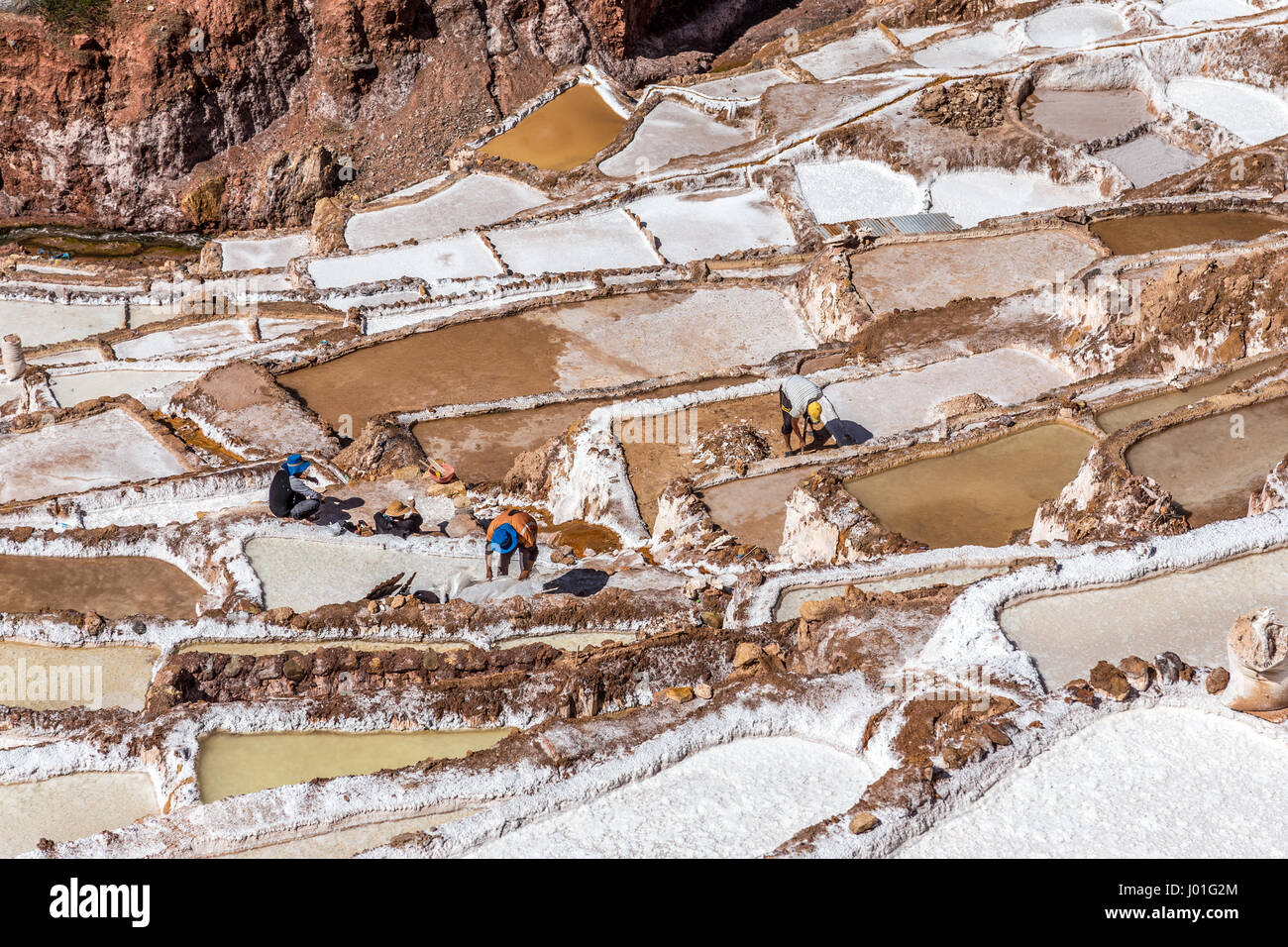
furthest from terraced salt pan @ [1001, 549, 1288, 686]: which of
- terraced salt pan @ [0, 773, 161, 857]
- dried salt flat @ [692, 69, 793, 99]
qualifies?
dried salt flat @ [692, 69, 793, 99]

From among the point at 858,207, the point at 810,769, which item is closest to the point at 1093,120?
the point at 858,207

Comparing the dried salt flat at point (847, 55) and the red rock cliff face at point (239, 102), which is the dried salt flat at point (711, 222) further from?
the red rock cliff face at point (239, 102)

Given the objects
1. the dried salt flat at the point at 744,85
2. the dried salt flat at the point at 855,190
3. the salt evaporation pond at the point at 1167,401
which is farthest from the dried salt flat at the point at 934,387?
the dried salt flat at the point at 744,85

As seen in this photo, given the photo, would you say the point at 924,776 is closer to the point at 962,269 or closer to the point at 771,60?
the point at 962,269

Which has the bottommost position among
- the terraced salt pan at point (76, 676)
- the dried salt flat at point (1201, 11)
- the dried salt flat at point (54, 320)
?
the terraced salt pan at point (76, 676)

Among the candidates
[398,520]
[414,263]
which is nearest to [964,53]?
[414,263]
